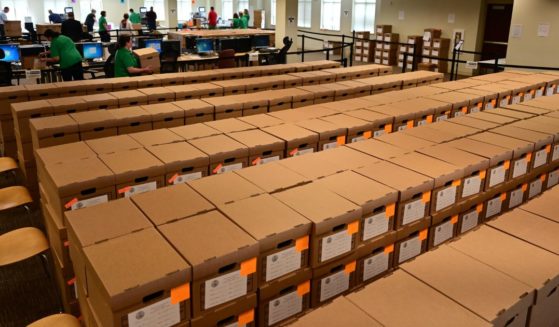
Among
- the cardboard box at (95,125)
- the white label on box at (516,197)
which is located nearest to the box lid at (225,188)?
the cardboard box at (95,125)

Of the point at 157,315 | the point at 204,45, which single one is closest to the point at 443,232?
the point at 157,315

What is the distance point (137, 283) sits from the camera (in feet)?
6.02

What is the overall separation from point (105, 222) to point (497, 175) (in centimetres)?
259

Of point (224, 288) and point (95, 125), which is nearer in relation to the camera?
point (224, 288)

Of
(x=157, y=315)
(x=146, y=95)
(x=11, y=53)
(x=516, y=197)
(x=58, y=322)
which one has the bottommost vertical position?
(x=58, y=322)

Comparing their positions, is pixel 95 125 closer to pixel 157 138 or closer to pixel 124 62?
pixel 157 138

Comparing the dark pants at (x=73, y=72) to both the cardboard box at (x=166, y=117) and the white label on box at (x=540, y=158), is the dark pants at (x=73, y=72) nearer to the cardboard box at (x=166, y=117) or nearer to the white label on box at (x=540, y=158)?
the cardboard box at (x=166, y=117)

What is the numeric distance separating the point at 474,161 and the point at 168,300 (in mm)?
2257

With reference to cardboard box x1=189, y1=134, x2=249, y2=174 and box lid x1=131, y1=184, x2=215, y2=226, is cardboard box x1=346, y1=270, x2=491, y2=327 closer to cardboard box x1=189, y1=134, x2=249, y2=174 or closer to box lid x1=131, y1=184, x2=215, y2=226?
box lid x1=131, y1=184, x2=215, y2=226

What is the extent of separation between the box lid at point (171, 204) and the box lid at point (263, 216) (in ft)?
0.47

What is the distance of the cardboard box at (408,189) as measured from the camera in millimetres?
2777

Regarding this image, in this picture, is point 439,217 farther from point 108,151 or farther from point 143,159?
point 108,151

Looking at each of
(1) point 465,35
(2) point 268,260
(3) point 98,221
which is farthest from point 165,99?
(1) point 465,35

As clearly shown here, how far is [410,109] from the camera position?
482cm
